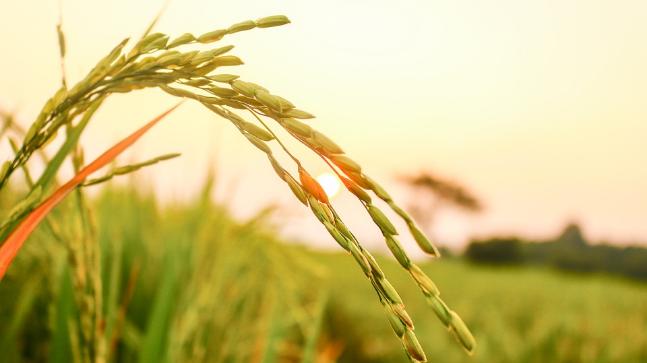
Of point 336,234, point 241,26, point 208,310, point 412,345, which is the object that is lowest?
point 208,310

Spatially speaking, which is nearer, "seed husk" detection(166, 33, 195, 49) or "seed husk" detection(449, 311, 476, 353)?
"seed husk" detection(449, 311, 476, 353)

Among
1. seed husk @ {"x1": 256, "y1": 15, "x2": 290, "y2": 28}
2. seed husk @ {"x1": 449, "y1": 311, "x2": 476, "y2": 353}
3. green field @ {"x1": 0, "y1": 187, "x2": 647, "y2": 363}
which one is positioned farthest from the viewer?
green field @ {"x1": 0, "y1": 187, "x2": 647, "y2": 363}

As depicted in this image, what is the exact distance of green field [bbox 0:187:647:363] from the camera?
1745mm

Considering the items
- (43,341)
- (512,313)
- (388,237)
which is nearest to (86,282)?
(388,237)

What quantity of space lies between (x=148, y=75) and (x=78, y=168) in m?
0.26

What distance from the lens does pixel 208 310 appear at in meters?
2.14

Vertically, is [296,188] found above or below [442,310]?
above

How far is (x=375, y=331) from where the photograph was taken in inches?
199

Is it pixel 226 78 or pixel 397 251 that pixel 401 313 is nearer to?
pixel 397 251

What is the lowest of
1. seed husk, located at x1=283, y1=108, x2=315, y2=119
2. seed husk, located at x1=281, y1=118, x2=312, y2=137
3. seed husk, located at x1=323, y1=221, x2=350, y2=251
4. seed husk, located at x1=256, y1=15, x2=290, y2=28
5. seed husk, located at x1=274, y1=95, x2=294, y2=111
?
seed husk, located at x1=323, y1=221, x2=350, y2=251

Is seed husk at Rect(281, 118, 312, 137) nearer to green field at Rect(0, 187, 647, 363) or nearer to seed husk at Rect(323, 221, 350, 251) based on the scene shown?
seed husk at Rect(323, 221, 350, 251)

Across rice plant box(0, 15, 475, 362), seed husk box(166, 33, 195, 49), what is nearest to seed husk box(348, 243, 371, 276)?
rice plant box(0, 15, 475, 362)

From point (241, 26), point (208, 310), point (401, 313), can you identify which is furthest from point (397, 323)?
point (208, 310)

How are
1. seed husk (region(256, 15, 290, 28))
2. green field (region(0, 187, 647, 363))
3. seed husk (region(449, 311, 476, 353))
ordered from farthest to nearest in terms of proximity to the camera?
1. green field (region(0, 187, 647, 363))
2. seed husk (region(256, 15, 290, 28))
3. seed husk (region(449, 311, 476, 353))
